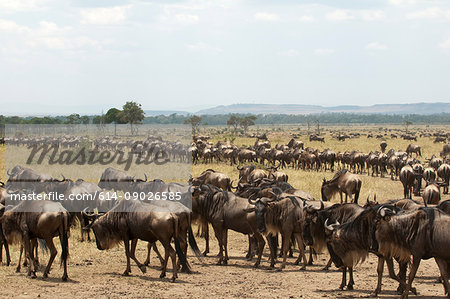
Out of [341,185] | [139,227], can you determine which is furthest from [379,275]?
[341,185]

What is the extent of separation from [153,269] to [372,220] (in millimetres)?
4389

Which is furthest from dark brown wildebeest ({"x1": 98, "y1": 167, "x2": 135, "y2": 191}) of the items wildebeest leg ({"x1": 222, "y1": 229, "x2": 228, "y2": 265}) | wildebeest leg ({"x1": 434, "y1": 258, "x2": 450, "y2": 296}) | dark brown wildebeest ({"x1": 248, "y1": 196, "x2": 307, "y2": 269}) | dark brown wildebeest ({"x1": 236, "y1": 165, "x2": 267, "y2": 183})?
wildebeest leg ({"x1": 434, "y1": 258, "x2": 450, "y2": 296})

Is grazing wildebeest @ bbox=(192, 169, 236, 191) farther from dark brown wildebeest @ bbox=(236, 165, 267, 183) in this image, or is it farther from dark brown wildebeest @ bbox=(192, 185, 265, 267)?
dark brown wildebeest @ bbox=(192, 185, 265, 267)

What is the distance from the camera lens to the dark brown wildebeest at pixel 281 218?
10664 millimetres

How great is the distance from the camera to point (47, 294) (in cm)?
816

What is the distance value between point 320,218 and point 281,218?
100 cm

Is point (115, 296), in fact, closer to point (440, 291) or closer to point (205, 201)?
point (205, 201)

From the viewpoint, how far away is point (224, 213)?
11391 mm

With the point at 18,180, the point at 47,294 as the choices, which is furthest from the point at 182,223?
the point at 18,180

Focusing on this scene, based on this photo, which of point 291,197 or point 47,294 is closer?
point 47,294

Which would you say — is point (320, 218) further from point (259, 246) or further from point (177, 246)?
point (177, 246)

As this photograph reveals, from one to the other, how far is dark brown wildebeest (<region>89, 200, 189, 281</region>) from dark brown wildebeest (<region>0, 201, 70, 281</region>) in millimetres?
812

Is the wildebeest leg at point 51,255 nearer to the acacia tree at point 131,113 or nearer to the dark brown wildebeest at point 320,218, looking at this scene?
the dark brown wildebeest at point 320,218

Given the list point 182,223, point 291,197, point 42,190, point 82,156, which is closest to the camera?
point 182,223
